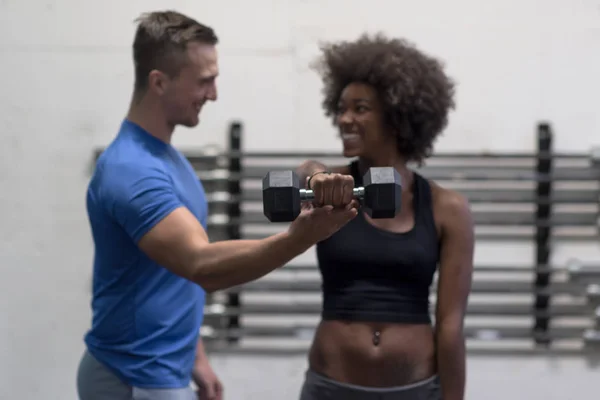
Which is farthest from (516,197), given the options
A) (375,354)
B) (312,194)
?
(312,194)

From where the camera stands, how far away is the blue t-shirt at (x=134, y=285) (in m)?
1.31

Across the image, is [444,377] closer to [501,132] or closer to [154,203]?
[154,203]

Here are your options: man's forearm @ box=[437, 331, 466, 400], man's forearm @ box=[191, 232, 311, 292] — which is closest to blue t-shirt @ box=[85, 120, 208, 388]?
man's forearm @ box=[191, 232, 311, 292]

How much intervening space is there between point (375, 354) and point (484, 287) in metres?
1.12

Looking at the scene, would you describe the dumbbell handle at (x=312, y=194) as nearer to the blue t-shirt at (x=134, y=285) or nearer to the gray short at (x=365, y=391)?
the blue t-shirt at (x=134, y=285)

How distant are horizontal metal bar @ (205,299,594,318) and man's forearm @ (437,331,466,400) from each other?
0.98 metres

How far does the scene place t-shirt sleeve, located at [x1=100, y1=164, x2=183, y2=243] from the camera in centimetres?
126

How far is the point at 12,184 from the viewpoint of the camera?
2.52 metres

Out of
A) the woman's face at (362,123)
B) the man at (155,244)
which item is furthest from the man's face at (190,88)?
the woman's face at (362,123)

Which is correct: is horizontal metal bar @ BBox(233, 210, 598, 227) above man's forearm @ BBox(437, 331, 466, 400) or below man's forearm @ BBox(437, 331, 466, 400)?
above

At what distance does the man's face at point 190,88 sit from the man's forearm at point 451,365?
71cm

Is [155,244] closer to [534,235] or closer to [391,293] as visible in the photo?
[391,293]

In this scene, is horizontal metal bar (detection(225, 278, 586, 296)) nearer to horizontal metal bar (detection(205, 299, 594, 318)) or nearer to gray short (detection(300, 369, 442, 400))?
horizontal metal bar (detection(205, 299, 594, 318))

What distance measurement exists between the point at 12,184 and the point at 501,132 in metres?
1.75
